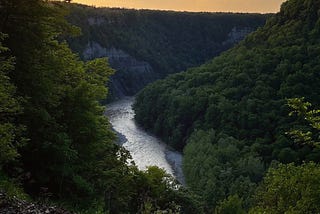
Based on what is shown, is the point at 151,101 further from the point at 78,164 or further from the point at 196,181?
the point at 78,164

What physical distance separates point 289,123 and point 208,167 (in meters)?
18.8

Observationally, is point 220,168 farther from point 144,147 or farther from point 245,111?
point 144,147

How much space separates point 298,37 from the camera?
99750 millimetres

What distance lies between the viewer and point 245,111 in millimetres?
83625

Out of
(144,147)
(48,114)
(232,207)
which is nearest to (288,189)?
(232,207)

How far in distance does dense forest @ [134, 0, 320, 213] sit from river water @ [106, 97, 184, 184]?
94.7 inches

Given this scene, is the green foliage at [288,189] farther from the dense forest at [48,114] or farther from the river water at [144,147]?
the river water at [144,147]

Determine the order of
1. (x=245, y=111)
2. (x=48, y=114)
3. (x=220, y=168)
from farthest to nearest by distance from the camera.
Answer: (x=245, y=111), (x=220, y=168), (x=48, y=114)

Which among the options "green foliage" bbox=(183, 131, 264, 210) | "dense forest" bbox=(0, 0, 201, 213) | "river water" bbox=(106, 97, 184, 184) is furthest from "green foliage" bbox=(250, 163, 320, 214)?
"river water" bbox=(106, 97, 184, 184)

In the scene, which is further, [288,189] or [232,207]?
[232,207]

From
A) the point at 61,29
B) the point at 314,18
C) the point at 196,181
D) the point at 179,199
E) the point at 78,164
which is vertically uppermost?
the point at 314,18

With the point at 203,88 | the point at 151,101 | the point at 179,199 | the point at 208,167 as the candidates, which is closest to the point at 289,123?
the point at 208,167

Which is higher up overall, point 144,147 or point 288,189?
point 288,189

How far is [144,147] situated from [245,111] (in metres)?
19.7
